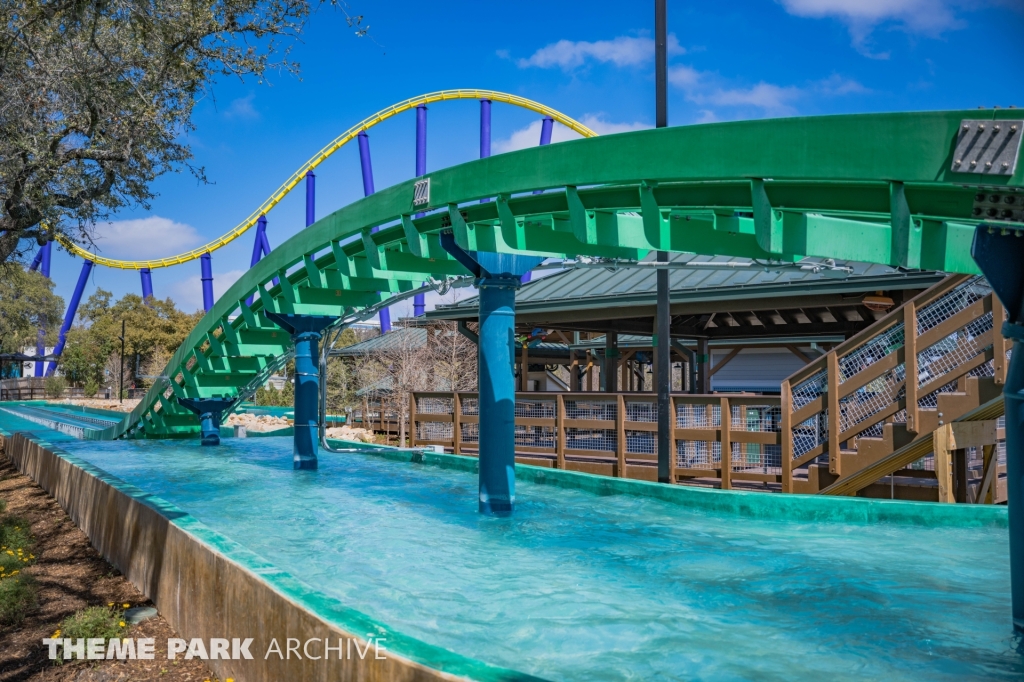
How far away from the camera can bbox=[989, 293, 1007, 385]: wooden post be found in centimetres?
828

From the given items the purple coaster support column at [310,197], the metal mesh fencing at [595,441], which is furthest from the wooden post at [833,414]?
the purple coaster support column at [310,197]

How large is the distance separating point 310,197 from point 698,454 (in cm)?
3225

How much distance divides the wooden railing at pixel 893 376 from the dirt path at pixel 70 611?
24.5 ft

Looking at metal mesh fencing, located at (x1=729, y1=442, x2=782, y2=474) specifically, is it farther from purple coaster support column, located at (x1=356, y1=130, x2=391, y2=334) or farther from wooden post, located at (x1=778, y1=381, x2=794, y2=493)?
purple coaster support column, located at (x1=356, y1=130, x2=391, y2=334)

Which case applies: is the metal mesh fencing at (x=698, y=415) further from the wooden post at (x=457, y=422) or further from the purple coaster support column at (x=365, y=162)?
the purple coaster support column at (x=365, y=162)

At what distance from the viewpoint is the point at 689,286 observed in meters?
15.2

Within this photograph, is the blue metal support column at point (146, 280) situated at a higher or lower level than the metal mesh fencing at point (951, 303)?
higher

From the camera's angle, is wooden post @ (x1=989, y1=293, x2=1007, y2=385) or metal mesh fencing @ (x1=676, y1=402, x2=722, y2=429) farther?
metal mesh fencing @ (x1=676, y1=402, x2=722, y2=429)

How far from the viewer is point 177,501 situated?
34.5ft

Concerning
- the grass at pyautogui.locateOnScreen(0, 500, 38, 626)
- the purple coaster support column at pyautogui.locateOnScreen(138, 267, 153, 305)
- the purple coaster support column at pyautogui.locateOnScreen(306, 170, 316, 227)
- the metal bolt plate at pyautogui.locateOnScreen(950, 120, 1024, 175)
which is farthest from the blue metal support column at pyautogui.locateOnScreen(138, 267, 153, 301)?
the metal bolt plate at pyautogui.locateOnScreen(950, 120, 1024, 175)

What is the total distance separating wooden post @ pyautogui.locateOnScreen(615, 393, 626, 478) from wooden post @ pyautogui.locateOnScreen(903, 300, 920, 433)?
15.3 ft

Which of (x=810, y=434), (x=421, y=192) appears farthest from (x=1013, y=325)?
(x=421, y=192)

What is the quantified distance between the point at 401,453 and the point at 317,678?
11305 mm

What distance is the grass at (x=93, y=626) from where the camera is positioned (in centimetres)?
555
